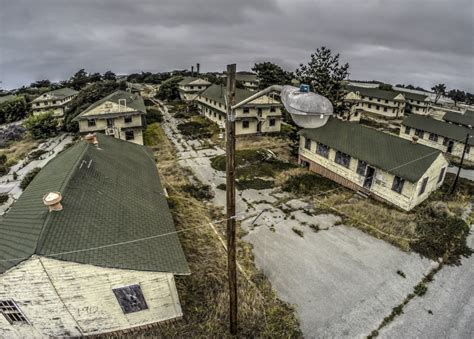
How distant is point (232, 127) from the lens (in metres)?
7.27

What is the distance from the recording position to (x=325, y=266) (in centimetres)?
1467

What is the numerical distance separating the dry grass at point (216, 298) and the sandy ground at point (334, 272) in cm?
76

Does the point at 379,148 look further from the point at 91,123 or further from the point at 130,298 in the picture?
the point at 91,123

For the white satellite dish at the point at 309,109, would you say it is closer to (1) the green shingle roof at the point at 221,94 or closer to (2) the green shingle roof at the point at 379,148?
(2) the green shingle roof at the point at 379,148

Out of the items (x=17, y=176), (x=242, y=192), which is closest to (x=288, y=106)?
(x=242, y=192)

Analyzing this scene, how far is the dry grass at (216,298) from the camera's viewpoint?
1089 centimetres

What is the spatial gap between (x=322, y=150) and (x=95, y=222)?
2143 centimetres

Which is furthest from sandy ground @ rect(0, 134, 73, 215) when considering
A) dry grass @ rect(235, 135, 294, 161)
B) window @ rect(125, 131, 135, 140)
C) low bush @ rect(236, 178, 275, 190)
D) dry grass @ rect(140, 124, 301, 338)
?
dry grass @ rect(235, 135, 294, 161)

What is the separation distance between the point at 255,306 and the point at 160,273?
195 inches

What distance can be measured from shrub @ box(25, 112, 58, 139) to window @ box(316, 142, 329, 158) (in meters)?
37.9

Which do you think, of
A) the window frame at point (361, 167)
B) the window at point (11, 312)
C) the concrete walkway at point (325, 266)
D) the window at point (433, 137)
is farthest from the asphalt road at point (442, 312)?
the window at point (433, 137)

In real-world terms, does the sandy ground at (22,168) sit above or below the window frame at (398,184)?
below

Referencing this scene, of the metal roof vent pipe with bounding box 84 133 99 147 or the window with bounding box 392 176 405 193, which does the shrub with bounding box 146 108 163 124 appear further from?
the window with bounding box 392 176 405 193

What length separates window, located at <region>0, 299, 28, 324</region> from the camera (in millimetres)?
9281
